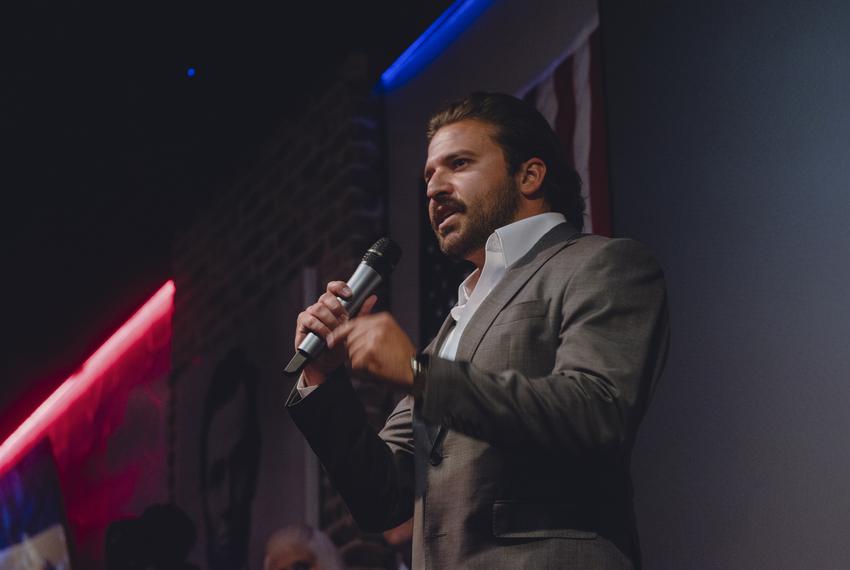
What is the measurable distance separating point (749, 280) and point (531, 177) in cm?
59

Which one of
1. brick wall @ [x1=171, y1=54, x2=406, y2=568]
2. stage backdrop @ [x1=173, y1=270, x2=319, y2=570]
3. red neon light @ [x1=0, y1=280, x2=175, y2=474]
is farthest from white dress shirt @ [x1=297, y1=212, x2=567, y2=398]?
red neon light @ [x1=0, y1=280, x2=175, y2=474]

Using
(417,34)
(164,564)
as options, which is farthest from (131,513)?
(417,34)

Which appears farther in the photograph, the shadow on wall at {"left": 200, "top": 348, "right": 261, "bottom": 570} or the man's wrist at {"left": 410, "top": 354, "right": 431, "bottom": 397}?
the shadow on wall at {"left": 200, "top": 348, "right": 261, "bottom": 570}

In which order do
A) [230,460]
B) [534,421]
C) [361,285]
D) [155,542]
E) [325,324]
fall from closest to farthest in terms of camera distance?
[534,421] < [325,324] < [361,285] < [230,460] < [155,542]

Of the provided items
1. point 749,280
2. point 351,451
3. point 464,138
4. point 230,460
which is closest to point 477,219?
point 464,138

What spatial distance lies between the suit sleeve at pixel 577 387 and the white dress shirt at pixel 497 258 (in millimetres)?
213

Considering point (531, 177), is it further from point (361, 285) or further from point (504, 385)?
point (504, 385)

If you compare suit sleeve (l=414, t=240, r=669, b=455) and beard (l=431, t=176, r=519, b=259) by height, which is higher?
beard (l=431, t=176, r=519, b=259)

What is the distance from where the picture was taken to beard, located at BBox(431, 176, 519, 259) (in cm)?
171

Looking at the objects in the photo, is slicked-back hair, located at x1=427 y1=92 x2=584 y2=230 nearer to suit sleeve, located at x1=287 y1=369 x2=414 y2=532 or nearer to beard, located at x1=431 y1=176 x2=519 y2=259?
beard, located at x1=431 y1=176 x2=519 y2=259

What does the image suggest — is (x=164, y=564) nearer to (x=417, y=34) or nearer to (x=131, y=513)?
(x=131, y=513)

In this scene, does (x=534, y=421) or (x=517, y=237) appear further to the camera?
(x=517, y=237)

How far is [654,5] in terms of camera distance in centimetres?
251

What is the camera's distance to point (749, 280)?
212 cm
